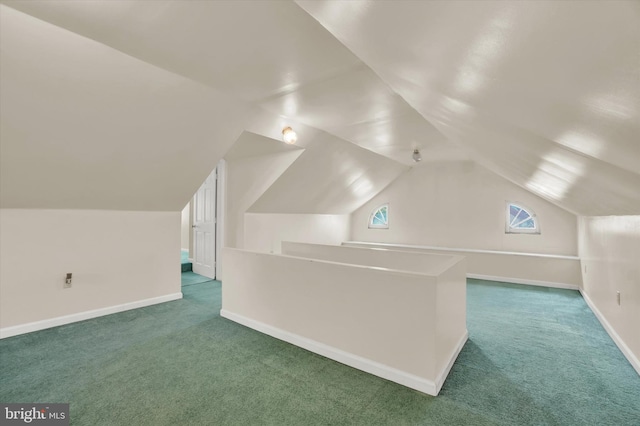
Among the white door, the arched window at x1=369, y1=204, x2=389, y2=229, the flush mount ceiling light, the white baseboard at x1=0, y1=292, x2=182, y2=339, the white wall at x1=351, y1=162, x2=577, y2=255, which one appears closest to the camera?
the white baseboard at x1=0, y1=292, x2=182, y2=339

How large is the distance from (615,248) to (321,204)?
4.15m

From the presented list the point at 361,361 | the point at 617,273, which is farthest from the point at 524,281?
the point at 361,361

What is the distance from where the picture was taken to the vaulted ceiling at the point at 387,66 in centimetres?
73

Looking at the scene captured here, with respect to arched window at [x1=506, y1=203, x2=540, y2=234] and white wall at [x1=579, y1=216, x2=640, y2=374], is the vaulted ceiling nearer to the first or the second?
white wall at [x1=579, y1=216, x2=640, y2=374]

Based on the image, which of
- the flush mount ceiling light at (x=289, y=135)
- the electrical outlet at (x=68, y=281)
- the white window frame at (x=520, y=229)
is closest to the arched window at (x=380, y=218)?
the white window frame at (x=520, y=229)

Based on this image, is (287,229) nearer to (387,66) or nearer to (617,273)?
(387,66)

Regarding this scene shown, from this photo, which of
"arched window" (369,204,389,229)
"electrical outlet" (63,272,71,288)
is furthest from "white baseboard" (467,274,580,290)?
"electrical outlet" (63,272,71,288)

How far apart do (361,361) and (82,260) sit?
308 centimetres

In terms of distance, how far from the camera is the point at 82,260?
329 centimetres

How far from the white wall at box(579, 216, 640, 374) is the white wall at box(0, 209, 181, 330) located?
15.3ft

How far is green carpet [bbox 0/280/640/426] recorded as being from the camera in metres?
1.79

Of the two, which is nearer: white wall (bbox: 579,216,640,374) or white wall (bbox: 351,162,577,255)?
white wall (bbox: 579,216,640,374)

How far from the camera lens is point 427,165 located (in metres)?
6.50

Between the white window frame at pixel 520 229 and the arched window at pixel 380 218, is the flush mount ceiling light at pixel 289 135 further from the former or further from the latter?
the white window frame at pixel 520 229
